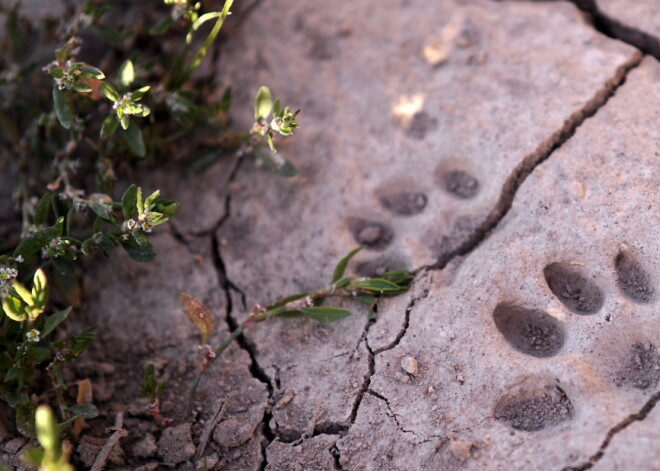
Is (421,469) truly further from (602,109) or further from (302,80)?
(302,80)

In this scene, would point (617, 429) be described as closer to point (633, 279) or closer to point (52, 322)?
point (633, 279)

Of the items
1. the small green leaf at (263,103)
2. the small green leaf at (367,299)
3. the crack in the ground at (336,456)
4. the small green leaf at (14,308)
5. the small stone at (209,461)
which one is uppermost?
the small green leaf at (263,103)

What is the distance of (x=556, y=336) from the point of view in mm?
1659

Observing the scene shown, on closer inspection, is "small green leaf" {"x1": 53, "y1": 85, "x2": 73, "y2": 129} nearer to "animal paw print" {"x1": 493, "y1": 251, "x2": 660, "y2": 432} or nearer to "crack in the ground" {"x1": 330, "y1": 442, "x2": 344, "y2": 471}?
"crack in the ground" {"x1": 330, "y1": 442, "x2": 344, "y2": 471}

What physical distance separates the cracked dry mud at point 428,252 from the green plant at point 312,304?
49 mm

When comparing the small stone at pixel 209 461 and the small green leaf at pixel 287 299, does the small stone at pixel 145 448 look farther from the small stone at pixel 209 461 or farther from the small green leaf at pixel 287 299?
the small green leaf at pixel 287 299

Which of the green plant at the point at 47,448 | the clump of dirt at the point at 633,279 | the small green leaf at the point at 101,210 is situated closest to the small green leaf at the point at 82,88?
the small green leaf at the point at 101,210

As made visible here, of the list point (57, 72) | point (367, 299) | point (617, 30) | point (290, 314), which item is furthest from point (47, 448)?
point (617, 30)

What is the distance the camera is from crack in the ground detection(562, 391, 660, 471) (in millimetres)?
1387

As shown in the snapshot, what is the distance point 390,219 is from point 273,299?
44cm

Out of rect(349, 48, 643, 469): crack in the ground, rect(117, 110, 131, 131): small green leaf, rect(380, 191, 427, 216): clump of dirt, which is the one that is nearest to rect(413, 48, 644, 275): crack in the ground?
rect(349, 48, 643, 469): crack in the ground

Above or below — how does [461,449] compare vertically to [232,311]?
above

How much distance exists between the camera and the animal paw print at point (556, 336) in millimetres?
1546

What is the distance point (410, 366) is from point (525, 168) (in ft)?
2.32
